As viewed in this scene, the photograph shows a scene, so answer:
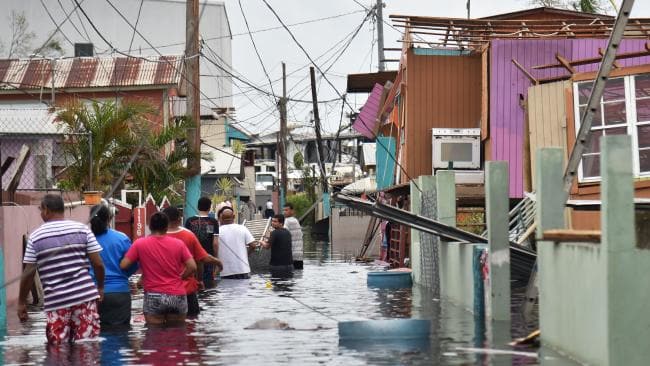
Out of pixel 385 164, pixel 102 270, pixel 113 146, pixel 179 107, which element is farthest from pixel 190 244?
pixel 179 107

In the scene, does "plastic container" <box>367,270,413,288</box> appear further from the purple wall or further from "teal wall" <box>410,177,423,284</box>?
the purple wall

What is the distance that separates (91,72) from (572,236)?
3649 centimetres

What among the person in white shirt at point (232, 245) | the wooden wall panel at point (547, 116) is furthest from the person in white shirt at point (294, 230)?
the wooden wall panel at point (547, 116)

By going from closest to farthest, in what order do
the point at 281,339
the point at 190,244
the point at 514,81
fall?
1. the point at 281,339
2. the point at 190,244
3. the point at 514,81

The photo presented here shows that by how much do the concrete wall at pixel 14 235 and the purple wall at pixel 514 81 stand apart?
11.5 meters

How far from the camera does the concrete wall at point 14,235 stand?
18062 millimetres

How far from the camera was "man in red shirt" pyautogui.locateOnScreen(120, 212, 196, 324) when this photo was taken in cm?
1405

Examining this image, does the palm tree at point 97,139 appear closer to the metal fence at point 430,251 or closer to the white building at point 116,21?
the metal fence at point 430,251

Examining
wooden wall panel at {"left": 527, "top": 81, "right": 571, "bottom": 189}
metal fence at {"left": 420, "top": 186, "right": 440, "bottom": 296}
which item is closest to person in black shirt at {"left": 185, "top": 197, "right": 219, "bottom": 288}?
metal fence at {"left": 420, "top": 186, "right": 440, "bottom": 296}

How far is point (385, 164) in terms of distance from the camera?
3678 centimetres

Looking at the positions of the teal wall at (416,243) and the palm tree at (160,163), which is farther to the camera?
the palm tree at (160,163)

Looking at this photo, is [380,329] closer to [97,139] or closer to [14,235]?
[14,235]

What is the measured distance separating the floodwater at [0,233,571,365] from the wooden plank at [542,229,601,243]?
114cm

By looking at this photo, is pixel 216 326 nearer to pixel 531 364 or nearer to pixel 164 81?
pixel 531 364
